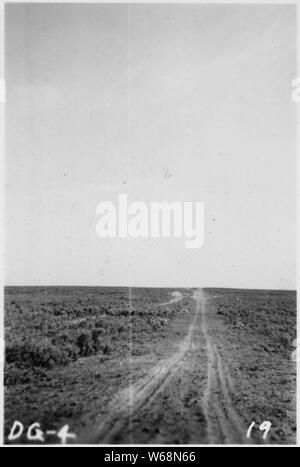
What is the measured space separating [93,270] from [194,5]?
431 centimetres

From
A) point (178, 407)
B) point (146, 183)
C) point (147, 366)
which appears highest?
point (146, 183)

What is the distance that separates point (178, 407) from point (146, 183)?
3.30 m

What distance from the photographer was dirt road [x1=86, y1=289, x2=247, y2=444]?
5.01m

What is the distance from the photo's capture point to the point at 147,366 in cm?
593

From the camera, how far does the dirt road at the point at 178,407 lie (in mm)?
5012

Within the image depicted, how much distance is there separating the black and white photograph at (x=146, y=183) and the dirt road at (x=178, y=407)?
0.10ft

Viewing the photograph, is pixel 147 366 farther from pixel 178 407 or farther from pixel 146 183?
pixel 146 183

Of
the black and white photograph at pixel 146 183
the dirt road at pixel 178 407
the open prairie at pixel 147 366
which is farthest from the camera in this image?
the black and white photograph at pixel 146 183

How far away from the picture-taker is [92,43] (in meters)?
5.65

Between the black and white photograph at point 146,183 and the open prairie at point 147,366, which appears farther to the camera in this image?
the black and white photograph at point 146,183

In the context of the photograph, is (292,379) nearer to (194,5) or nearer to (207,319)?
(207,319)

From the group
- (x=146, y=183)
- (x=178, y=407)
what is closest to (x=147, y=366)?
(x=178, y=407)

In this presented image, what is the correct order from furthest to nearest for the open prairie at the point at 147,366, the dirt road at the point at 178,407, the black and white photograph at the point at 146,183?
the black and white photograph at the point at 146,183 → the open prairie at the point at 147,366 → the dirt road at the point at 178,407

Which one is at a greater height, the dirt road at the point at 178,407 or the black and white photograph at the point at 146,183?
the black and white photograph at the point at 146,183
